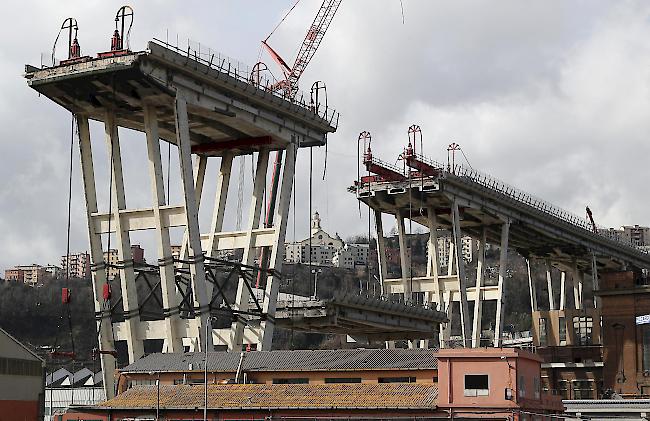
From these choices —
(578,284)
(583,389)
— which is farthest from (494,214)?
(578,284)

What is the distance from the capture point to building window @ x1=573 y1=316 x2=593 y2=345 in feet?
536

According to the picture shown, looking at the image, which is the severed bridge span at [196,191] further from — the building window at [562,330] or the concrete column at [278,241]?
the building window at [562,330]

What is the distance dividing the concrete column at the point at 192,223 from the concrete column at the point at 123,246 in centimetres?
619

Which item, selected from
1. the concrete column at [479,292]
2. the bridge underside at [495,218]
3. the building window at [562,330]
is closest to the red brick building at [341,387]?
the bridge underside at [495,218]

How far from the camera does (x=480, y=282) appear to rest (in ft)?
470

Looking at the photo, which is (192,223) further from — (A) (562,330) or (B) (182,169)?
(A) (562,330)

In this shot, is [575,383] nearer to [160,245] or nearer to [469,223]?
[469,223]

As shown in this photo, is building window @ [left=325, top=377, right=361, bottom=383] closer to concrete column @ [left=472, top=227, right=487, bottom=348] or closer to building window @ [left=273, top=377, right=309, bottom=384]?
building window @ [left=273, top=377, right=309, bottom=384]

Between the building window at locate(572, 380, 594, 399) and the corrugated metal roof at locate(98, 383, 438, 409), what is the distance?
85.1 meters

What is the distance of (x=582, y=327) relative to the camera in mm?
165250

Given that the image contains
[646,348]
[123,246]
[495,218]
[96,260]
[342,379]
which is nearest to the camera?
[342,379]

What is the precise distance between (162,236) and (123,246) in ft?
13.1

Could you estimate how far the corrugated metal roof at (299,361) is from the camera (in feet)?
239

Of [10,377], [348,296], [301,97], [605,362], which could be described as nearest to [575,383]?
[605,362]
